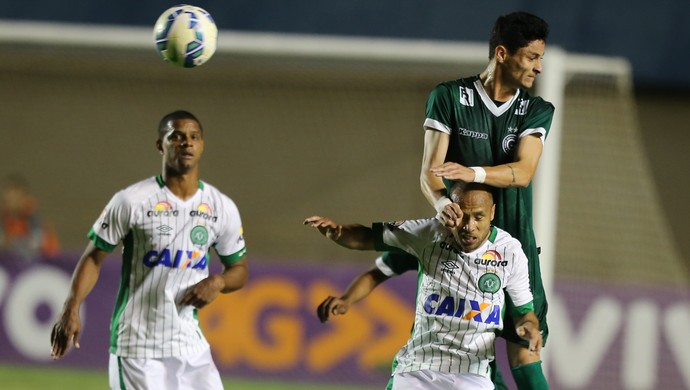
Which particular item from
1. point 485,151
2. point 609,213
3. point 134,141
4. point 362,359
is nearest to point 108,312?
point 362,359

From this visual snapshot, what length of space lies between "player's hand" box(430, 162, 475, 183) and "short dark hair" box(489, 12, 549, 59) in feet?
2.12

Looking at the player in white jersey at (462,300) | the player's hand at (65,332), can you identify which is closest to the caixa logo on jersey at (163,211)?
the player's hand at (65,332)

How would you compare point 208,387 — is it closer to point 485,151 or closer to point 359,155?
point 485,151

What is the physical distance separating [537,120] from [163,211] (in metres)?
1.92

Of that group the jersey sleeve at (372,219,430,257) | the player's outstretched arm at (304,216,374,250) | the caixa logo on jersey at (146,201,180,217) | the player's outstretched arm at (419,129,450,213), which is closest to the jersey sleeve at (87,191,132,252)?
the caixa logo on jersey at (146,201,180,217)

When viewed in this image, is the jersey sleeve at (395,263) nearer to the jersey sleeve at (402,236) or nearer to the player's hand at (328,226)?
the jersey sleeve at (402,236)

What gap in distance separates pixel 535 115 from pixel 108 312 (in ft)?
20.4

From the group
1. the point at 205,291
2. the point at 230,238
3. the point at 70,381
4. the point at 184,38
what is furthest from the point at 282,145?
the point at 205,291

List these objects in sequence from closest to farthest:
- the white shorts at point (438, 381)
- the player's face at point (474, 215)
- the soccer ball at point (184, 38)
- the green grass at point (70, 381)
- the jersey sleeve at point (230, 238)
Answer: the player's face at point (474, 215), the white shorts at point (438, 381), the jersey sleeve at point (230, 238), the soccer ball at point (184, 38), the green grass at point (70, 381)

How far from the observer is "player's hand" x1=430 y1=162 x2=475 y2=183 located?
488cm

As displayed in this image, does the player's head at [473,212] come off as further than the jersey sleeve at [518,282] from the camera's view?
No

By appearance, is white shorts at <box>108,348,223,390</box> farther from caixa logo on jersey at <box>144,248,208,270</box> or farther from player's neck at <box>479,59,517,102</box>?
player's neck at <box>479,59,517,102</box>

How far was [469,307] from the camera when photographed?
5.11m

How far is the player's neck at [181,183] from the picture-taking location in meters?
5.80
